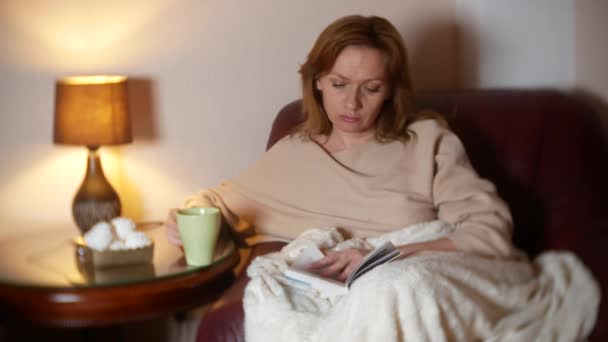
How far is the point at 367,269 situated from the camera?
4.71 ft

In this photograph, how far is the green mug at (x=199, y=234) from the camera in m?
1.57

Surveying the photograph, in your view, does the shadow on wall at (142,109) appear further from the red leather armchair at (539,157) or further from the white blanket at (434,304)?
the white blanket at (434,304)

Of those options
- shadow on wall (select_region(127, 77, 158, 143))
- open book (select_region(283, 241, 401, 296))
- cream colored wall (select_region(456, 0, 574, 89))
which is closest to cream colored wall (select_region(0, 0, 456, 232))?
shadow on wall (select_region(127, 77, 158, 143))

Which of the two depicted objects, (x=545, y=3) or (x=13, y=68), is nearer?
(x=13, y=68)

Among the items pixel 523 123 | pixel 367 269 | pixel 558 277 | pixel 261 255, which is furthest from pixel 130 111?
pixel 558 277

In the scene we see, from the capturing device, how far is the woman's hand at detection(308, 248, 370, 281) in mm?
1535

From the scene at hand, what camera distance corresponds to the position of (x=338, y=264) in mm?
1547

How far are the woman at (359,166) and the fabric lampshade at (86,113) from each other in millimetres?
287

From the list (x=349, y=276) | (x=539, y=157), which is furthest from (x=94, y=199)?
(x=539, y=157)

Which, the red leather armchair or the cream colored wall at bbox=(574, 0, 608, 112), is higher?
the cream colored wall at bbox=(574, 0, 608, 112)

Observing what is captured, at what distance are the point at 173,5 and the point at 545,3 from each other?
3.60 ft

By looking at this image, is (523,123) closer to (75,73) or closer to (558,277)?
(558,277)

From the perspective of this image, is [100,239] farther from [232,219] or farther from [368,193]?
[368,193]

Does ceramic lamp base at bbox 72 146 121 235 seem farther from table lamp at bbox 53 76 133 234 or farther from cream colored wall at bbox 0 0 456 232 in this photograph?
cream colored wall at bbox 0 0 456 232
